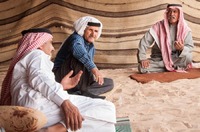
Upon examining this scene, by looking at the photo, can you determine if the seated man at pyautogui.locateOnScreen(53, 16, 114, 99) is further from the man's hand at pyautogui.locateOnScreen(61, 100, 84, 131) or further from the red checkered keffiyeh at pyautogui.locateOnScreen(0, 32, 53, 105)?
the man's hand at pyautogui.locateOnScreen(61, 100, 84, 131)

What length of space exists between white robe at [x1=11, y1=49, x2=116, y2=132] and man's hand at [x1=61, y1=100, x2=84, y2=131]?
0.16ft

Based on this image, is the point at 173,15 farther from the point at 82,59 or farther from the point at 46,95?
the point at 46,95

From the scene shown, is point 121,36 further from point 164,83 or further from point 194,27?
point 164,83

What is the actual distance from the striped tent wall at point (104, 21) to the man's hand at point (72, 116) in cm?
461

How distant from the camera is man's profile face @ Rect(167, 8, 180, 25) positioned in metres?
5.64

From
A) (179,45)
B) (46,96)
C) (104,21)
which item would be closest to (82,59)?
(46,96)

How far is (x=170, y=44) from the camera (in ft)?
18.9

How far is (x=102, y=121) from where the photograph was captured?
2504mm

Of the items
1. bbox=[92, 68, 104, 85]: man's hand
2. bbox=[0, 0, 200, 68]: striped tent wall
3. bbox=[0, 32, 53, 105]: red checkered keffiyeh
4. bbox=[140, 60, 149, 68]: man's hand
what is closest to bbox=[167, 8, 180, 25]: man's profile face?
bbox=[140, 60, 149, 68]: man's hand

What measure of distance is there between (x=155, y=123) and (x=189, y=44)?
108 inches

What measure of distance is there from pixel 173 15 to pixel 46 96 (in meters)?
3.76

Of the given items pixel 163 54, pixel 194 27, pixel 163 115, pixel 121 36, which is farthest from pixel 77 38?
pixel 194 27

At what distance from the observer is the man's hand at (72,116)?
2307 mm

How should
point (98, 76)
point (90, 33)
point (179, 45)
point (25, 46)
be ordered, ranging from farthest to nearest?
point (179, 45)
point (90, 33)
point (98, 76)
point (25, 46)
